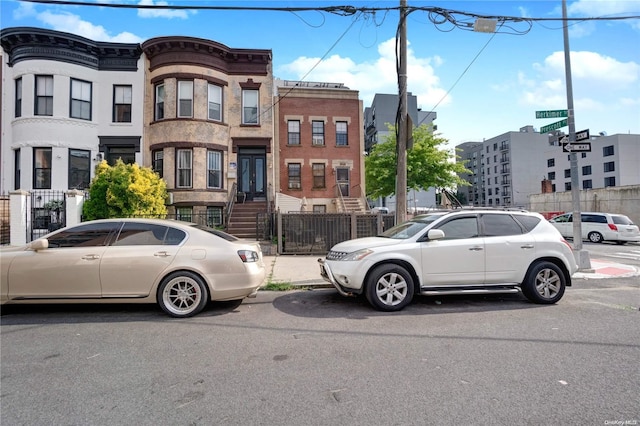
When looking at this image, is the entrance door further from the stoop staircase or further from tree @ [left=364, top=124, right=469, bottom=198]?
tree @ [left=364, top=124, right=469, bottom=198]

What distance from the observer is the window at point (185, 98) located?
16609 mm

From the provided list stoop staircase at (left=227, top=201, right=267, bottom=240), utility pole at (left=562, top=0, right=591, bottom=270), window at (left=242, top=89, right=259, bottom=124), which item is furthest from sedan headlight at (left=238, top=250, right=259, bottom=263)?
window at (left=242, top=89, right=259, bottom=124)

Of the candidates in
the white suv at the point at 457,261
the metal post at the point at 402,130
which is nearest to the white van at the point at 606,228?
the metal post at the point at 402,130

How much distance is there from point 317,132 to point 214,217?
8.70m

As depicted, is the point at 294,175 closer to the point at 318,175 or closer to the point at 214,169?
the point at 318,175

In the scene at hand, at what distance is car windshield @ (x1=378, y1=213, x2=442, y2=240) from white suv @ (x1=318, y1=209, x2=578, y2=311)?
2cm

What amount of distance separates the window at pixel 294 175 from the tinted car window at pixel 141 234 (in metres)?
15.4

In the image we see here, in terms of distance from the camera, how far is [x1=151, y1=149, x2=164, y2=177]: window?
16719mm

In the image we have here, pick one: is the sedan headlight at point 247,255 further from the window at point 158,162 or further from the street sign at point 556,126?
the window at point 158,162

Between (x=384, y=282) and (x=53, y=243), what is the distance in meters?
5.39

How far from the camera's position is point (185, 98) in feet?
54.6

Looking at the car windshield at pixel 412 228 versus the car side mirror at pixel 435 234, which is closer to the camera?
the car side mirror at pixel 435 234

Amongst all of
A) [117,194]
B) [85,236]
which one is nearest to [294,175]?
[117,194]

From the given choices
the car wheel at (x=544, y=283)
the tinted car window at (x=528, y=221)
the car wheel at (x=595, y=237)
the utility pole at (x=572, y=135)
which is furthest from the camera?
the car wheel at (x=595, y=237)
